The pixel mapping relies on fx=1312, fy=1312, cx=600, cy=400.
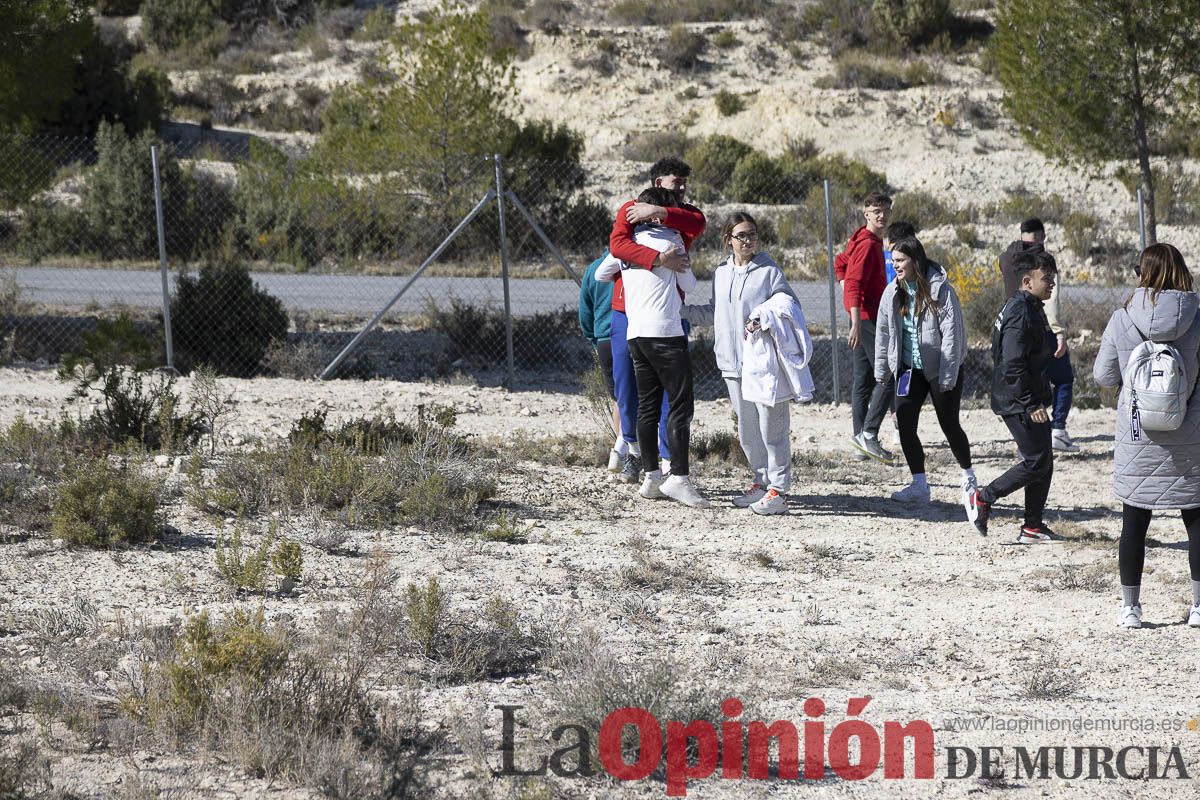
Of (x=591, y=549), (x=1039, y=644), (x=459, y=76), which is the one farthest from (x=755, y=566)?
(x=459, y=76)

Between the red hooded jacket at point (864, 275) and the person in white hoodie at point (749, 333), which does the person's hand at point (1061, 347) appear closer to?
the red hooded jacket at point (864, 275)

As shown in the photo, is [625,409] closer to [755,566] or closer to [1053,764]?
[755,566]

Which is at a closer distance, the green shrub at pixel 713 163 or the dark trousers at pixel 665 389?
the dark trousers at pixel 665 389

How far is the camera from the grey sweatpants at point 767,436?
24.5 feet

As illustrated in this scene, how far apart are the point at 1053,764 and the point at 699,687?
1282 millimetres

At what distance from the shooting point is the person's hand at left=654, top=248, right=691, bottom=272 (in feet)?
24.0

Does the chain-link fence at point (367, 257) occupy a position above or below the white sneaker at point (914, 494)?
above

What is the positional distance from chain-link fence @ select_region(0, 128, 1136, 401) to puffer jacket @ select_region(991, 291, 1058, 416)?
4865mm

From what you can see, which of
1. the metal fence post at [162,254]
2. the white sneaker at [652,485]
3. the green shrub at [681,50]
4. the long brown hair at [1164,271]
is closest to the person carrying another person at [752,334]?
the white sneaker at [652,485]

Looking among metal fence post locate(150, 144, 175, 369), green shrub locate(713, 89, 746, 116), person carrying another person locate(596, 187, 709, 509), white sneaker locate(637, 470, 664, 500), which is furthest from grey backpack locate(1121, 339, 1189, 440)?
green shrub locate(713, 89, 746, 116)

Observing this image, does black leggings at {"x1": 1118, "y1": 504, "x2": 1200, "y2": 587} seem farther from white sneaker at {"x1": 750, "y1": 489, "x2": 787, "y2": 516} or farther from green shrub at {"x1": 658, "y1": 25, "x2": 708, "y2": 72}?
green shrub at {"x1": 658, "y1": 25, "x2": 708, "y2": 72}

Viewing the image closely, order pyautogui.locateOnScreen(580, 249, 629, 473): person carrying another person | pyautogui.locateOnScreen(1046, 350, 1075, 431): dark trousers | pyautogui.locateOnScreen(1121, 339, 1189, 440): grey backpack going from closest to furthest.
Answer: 1. pyautogui.locateOnScreen(1121, 339, 1189, 440): grey backpack
2. pyautogui.locateOnScreen(580, 249, 629, 473): person carrying another person
3. pyautogui.locateOnScreen(1046, 350, 1075, 431): dark trousers

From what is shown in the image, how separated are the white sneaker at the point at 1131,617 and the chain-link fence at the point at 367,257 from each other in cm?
607

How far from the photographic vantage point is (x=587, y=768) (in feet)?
14.0
